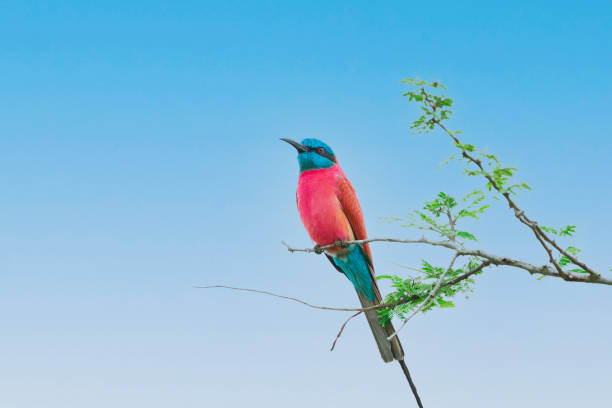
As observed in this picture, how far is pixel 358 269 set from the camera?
491 centimetres

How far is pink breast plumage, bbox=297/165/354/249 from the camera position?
4.75m

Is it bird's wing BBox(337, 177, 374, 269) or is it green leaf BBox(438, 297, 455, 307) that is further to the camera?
bird's wing BBox(337, 177, 374, 269)

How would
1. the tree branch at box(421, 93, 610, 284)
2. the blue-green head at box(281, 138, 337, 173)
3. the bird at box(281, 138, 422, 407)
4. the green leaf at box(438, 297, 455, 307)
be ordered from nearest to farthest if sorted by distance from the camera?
the tree branch at box(421, 93, 610, 284)
the green leaf at box(438, 297, 455, 307)
the bird at box(281, 138, 422, 407)
the blue-green head at box(281, 138, 337, 173)

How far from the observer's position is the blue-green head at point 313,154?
497 centimetres

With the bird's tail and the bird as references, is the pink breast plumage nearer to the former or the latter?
the bird

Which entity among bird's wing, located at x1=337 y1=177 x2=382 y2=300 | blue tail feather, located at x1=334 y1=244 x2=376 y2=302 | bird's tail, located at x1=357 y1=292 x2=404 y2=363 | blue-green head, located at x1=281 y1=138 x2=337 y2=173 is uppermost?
blue-green head, located at x1=281 y1=138 x2=337 y2=173

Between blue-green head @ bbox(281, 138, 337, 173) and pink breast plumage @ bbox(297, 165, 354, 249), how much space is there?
0.09m

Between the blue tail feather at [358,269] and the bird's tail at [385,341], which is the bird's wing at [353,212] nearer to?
the blue tail feather at [358,269]

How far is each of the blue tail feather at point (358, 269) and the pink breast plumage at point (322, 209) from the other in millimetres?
147

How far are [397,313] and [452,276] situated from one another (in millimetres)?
547

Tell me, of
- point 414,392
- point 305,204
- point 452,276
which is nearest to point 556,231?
point 452,276

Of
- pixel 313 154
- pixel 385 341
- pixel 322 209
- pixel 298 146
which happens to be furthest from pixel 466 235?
pixel 298 146

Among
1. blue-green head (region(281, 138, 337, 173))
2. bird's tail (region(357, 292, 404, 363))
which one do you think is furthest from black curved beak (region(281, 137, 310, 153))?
bird's tail (region(357, 292, 404, 363))

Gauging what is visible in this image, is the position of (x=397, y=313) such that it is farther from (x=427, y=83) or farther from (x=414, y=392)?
(x=427, y=83)
